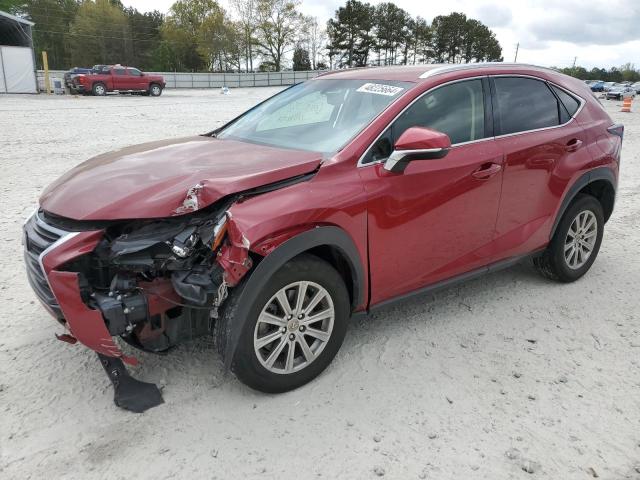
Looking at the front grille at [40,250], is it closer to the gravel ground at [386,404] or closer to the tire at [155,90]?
the gravel ground at [386,404]

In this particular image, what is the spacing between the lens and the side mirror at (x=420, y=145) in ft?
9.66

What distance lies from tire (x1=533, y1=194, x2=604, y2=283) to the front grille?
3722 millimetres

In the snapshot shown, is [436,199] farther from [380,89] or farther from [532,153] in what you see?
[532,153]

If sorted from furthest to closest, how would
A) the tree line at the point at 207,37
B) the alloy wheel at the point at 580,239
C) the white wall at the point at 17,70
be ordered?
1. the tree line at the point at 207,37
2. the white wall at the point at 17,70
3. the alloy wheel at the point at 580,239

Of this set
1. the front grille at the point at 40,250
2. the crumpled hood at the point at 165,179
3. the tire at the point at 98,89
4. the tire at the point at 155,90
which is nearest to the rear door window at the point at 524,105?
the crumpled hood at the point at 165,179

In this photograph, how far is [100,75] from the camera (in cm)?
3034

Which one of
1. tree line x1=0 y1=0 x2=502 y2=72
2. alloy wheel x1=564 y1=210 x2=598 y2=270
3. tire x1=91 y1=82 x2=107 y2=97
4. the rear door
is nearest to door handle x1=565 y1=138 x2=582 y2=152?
the rear door

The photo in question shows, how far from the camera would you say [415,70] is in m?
3.75

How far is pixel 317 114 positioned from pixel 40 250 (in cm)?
204

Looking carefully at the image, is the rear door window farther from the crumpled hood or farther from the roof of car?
the crumpled hood

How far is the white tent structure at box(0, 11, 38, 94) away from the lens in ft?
100.0

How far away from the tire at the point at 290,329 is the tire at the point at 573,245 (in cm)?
227

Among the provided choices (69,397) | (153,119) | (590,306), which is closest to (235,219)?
(69,397)

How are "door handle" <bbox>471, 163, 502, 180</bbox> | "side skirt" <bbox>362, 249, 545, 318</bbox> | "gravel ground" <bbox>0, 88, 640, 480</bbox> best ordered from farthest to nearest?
"door handle" <bbox>471, 163, 502, 180</bbox>
"side skirt" <bbox>362, 249, 545, 318</bbox>
"gravel ground" <bbox>0, 88, 640, 480</bbox>
